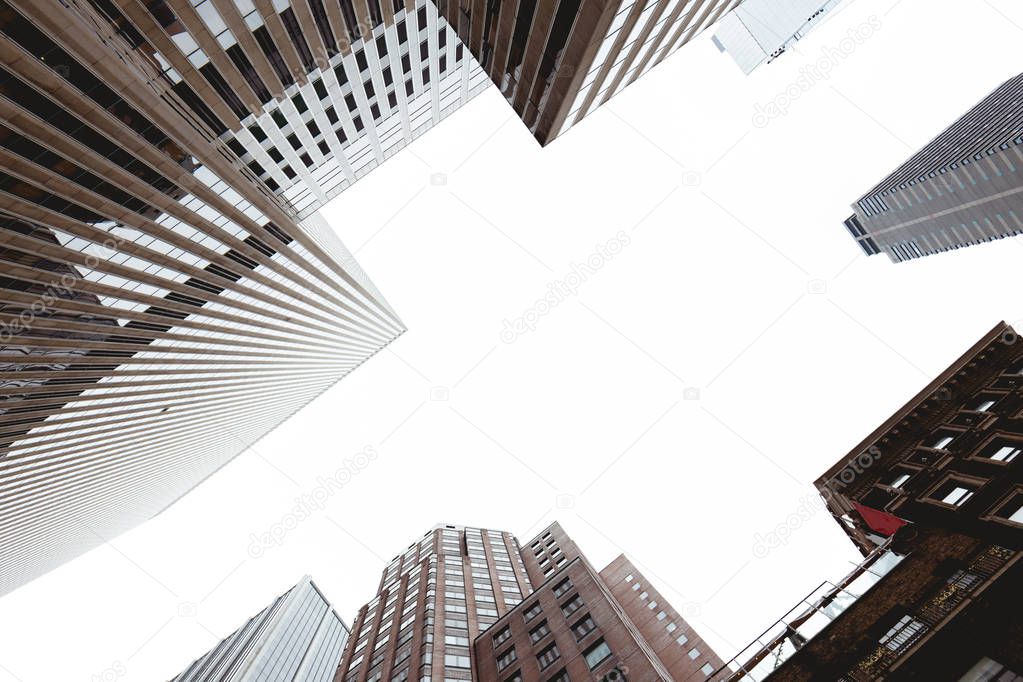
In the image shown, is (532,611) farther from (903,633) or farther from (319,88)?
(319,88)

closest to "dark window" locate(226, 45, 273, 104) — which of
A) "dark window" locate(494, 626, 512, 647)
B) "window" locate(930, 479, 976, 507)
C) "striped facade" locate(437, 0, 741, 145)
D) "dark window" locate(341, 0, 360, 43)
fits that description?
"dark window" locate(341, 0, 360, 43)

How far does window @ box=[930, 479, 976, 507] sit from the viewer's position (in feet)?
76.7

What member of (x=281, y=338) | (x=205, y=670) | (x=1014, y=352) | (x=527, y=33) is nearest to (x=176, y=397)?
(x=281, y=338)

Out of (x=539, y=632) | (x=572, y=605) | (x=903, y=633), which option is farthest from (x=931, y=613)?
(x=539, y=632)

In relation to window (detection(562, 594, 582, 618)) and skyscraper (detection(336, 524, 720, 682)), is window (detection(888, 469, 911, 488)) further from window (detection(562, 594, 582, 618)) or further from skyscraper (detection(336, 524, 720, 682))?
window (detection(562, 594, 582, 618))

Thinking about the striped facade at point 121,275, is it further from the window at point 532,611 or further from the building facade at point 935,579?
the window at point 532,611

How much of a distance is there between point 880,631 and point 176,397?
62661mm

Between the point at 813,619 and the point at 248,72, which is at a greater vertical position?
the point at 248,72

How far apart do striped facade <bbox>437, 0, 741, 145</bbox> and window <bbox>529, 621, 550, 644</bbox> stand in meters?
38.7

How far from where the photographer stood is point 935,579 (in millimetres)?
20531

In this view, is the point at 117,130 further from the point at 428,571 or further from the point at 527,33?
the point at 428,571

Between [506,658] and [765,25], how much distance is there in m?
142

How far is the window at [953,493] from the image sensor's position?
76.7ft

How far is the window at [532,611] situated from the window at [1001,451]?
3738cm
